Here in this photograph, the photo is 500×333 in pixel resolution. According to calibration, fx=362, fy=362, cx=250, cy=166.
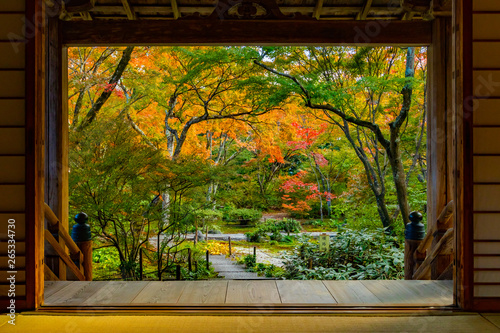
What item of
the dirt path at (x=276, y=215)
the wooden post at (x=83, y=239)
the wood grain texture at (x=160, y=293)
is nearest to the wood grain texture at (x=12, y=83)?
the wood grain texture at (x=160, y=293)

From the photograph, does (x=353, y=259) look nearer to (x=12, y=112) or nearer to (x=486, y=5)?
(x=486, y=5)

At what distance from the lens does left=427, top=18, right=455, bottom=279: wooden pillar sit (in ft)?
9.82

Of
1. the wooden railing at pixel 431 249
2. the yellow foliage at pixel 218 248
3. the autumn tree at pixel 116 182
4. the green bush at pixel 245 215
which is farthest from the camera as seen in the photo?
the green bush at pixel 245 215

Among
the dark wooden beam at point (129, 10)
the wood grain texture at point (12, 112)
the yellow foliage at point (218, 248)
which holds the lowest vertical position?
the yellow foliage at point (218, 248)

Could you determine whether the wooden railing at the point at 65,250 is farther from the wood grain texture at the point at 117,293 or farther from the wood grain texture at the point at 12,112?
the wood grain texture at the point at 12,112

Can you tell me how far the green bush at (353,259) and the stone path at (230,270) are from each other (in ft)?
2.43

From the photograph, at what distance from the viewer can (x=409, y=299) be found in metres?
2.27

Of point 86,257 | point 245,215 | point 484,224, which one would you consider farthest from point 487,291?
point 245,215

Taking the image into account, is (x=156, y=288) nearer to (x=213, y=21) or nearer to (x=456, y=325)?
(x=456, y=325)

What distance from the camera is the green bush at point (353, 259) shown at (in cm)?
414

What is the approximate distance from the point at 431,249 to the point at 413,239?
19cm

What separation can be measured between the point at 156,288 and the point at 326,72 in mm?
4573

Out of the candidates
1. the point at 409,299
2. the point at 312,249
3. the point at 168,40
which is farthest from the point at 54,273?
the point at 312,249

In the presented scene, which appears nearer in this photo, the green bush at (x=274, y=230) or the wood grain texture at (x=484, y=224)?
the wood grain texture at (x=484, y=224)
